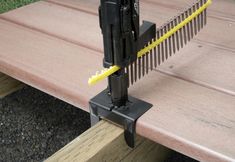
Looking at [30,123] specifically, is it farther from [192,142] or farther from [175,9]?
[192,142]

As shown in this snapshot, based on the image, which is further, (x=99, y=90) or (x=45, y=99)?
(x=45, y=99)

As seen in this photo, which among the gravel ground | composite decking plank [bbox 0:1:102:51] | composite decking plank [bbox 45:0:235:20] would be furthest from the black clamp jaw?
composite decking plank [bbox 45:0:235:20]

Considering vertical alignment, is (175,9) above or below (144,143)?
above

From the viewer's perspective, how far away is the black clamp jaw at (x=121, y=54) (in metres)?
0.74

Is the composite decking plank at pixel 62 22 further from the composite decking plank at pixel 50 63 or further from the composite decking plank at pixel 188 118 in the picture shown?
the composite decking plank at pixel 188 118

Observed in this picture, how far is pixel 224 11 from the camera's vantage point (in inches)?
52.2

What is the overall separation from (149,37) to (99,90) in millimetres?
195

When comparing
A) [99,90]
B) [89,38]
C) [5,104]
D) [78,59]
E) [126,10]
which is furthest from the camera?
[5,104]

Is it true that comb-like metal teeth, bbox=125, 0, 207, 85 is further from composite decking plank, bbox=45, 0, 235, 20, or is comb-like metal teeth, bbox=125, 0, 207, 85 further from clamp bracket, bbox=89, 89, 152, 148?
composite decking plank, bbox=45, 0, 235, 20

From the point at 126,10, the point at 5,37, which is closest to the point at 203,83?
the point at 126,10

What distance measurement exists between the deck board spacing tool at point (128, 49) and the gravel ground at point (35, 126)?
1.37 feet

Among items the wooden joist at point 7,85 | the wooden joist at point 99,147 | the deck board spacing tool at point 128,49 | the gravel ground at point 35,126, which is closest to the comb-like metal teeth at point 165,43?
the deck board spacing tool at point 128,49

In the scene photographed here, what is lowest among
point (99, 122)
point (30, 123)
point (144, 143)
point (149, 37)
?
point (30, 123)

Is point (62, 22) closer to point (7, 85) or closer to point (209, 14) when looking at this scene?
point (7, 85)
